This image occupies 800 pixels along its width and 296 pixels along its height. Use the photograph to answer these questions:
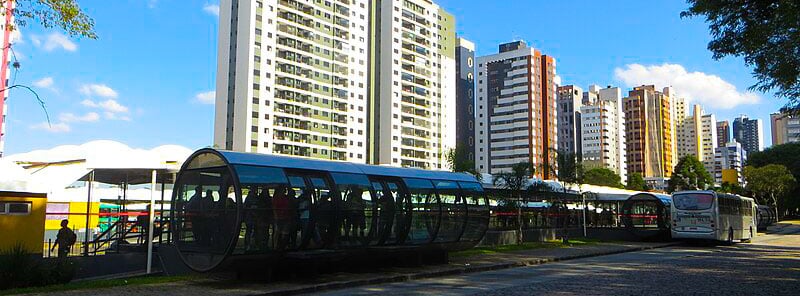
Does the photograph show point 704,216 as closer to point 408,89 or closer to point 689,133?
point 408,89

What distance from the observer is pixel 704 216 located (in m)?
28.2

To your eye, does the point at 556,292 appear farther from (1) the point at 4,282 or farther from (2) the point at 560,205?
(2) the point at 560,205

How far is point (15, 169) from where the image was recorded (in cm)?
1558

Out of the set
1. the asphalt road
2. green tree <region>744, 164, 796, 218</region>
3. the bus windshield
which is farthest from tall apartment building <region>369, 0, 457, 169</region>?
the asphalt road

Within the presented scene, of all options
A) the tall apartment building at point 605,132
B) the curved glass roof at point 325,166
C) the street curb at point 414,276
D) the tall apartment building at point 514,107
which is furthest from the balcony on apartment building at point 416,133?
the curved glass roof at point 325,166

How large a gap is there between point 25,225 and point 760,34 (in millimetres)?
17701

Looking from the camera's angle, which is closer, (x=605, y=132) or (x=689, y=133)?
(x=605, y=132)

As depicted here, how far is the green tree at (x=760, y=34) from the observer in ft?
41.6

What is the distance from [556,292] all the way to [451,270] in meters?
4.09

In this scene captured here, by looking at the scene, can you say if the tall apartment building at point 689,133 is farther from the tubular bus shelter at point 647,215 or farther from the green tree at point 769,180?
the tubular bus shelter at point 647,215

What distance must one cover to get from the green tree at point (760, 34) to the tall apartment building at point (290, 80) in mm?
77060

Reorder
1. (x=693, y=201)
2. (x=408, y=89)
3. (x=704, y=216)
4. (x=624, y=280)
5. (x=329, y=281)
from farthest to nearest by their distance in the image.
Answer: (x=408, y=89)
(x=693, y=201)
(x=704, y=216)
(x=624, y=280)
(x=329, y=281)

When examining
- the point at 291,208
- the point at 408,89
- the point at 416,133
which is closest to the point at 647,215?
the point at 291,208

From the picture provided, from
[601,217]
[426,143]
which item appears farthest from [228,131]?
[601,217]
